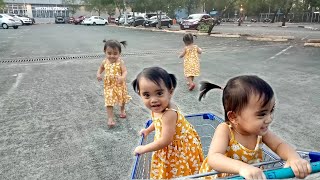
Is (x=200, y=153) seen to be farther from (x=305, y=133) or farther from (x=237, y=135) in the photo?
(x=305, y=133)

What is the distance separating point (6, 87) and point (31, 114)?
7.89ft

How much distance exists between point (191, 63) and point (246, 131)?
16.8 ft

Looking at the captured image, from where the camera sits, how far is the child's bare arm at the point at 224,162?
126 centimetres

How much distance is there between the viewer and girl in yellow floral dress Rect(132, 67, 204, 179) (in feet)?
6.89

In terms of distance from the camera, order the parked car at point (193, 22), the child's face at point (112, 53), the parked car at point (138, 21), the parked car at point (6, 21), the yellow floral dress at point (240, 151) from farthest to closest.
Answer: the parked car at point (138, 21)
the parked car at point (6, 21)
the parked car at point (193, 22)
the child's face at point (112, 53)
the yellow floral dress at point (240, 151)

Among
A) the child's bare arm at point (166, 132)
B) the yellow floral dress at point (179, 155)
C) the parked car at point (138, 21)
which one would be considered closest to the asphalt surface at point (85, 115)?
the yellow floral dress at point (179, 155)

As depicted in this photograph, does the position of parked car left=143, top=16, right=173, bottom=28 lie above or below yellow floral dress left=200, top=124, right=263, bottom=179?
above

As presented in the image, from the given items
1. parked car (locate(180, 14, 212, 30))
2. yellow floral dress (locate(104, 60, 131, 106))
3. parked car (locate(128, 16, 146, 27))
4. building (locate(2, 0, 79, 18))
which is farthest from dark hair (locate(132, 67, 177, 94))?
building (locate(2, 0, 79, 18))

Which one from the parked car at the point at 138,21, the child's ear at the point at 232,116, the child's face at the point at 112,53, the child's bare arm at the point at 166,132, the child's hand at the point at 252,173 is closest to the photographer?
the child's hand at the point at 252,173

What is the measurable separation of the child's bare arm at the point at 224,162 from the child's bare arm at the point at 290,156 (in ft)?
0.60

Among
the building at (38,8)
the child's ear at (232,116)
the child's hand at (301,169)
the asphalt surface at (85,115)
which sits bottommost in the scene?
the asphalt surface at (85,115)

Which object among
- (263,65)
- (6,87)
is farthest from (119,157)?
(263,65)

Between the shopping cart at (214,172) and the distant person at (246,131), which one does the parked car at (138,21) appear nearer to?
the shopping cart at (214,172)

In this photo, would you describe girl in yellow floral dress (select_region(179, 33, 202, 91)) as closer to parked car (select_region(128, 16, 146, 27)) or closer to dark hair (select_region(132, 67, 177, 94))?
dark hair (select_region(132, 67, 177, 94))
